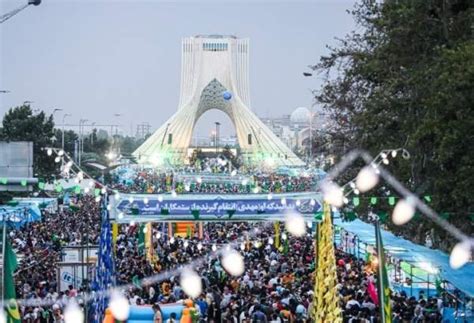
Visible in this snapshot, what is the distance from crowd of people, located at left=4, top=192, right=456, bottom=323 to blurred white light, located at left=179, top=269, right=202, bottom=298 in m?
0.17

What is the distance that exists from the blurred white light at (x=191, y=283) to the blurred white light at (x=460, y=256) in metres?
4.57

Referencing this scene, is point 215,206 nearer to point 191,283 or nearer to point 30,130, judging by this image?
point 191,283

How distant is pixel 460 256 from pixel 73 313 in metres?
6.37

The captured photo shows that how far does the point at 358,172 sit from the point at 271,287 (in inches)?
268

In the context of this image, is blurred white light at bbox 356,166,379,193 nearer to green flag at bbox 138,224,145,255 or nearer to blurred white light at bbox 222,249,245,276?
blurred white light at bbox 222,249,245,276

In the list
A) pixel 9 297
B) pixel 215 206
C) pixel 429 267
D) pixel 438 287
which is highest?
pixel 215 206

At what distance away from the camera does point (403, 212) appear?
56.6ft

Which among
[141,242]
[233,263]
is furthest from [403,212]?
[141,242]

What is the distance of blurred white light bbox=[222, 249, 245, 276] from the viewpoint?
18.7 metres

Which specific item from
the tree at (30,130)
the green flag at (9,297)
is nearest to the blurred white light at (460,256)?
the green flag at (9,297)

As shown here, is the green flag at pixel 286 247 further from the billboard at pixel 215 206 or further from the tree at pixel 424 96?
the billboard at pixel 215 206

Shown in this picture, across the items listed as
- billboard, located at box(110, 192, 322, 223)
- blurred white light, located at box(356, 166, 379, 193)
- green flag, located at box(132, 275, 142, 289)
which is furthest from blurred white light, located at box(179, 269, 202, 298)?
blurred white light, located at box(356, 166, 379, 193)

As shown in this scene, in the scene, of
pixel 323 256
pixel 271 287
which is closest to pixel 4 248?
pixel 323 256

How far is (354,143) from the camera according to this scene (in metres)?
21.9
